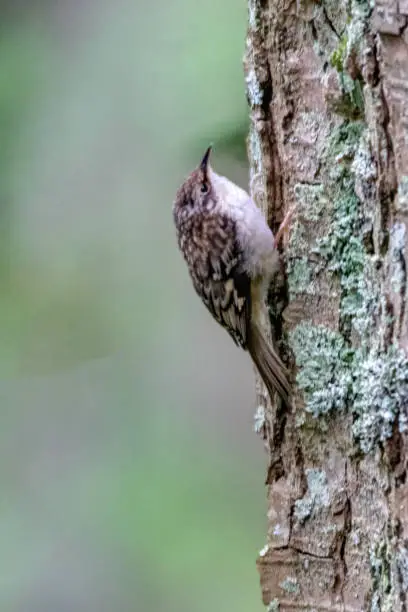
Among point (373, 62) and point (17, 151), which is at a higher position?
point (17, 151)

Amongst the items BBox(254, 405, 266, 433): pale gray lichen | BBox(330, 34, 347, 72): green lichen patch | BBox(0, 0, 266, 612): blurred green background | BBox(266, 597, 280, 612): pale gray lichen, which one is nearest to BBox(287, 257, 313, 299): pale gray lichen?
BBox(254, 405, 266, 433): pale gray lichen

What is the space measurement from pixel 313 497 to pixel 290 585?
205 millimetres

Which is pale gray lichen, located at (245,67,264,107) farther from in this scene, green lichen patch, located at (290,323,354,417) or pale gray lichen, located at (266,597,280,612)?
pale gray lichen, located at (266,597,280,612)

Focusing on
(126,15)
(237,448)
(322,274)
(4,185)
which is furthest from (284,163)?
(237,448)

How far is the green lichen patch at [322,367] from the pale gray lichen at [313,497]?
132mm

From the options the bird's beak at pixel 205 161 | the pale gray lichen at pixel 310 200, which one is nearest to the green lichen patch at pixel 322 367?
the pale gray lichen at pixel 310 200

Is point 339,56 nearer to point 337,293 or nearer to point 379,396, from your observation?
point 337,293

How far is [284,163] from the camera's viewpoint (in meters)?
1.80

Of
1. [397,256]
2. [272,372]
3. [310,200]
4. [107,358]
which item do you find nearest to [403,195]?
[397,256]

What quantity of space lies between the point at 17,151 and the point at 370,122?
65.1 inches

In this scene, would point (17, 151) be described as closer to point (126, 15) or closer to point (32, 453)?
point (126, 15)

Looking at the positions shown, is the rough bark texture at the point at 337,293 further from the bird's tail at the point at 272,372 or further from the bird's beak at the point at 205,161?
the bird's beak at the point at 205,161

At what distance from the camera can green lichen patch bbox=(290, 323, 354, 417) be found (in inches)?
→ 63.3

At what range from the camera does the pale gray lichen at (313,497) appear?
1652 millimetres
